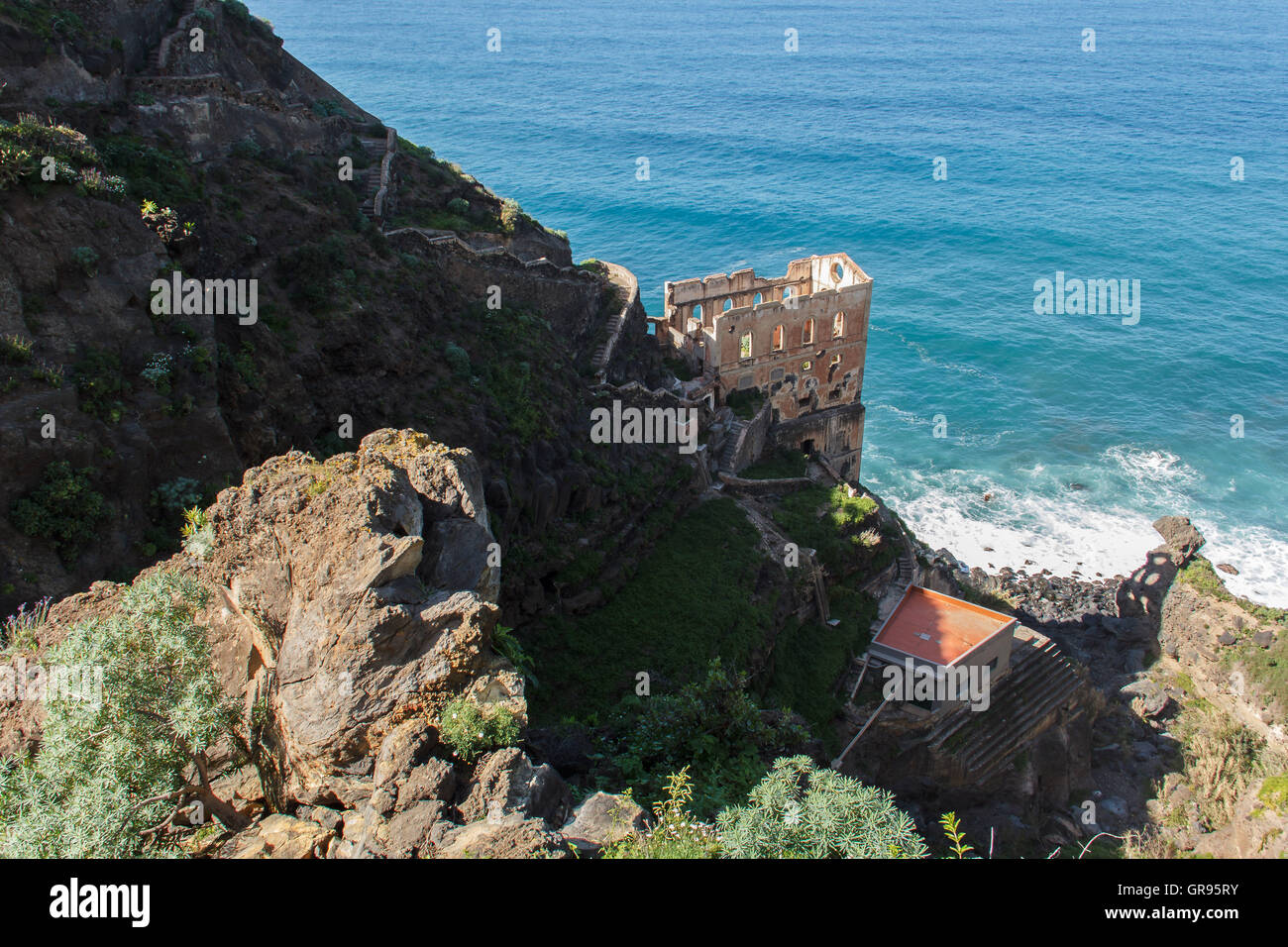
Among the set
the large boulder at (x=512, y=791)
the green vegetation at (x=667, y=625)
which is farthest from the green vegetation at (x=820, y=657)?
the large boulder at (x=512, y=791)

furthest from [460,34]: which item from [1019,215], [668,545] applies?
[668,545]

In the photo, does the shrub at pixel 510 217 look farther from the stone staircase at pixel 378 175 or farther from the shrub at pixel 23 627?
the shrub at pixel 23 627

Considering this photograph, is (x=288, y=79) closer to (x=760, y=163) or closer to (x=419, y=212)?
(x=419, y=212)

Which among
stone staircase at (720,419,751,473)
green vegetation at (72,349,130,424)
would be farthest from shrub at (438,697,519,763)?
stone staircase at (720,419,751,473)

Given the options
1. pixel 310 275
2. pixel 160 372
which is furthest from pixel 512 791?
pixel 310 275

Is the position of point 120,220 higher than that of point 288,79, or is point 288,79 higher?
point 288,79

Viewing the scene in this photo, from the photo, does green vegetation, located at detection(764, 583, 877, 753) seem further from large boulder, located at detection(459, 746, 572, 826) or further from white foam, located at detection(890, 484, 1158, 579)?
large boulder, located at detection(459, 746, 572, 826)

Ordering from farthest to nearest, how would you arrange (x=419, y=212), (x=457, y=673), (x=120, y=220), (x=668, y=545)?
(x=419, y=212), (x=668, y=545), (x=120, y=220), (x=457, y=673)
